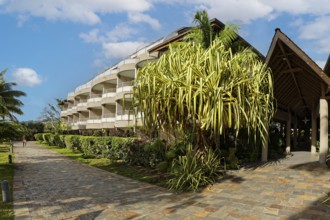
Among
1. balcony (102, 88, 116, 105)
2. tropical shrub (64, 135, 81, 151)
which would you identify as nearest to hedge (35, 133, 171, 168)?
tropical shrub (64, 135, 81, 151)

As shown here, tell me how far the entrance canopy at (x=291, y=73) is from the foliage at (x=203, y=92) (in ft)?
3.64

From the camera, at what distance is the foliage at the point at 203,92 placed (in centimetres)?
863

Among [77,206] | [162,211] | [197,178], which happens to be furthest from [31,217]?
[197,178]

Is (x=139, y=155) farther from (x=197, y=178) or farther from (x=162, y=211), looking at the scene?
(x=162, y=211)

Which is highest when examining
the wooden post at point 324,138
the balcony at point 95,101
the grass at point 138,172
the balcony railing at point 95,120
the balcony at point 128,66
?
the balcony at point 128,66

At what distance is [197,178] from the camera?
8812 millimetres

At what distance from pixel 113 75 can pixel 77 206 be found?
2470 centimetres

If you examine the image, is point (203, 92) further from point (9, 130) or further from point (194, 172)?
point (9, 130)

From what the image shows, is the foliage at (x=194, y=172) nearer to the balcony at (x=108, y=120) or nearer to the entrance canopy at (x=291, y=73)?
the entrance canopy at (x=291, y=73)

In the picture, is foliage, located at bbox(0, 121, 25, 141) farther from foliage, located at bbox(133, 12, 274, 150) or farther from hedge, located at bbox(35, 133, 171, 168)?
foliage, located at bbox(133, 12, 274, 150)

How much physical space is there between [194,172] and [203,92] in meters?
2.53

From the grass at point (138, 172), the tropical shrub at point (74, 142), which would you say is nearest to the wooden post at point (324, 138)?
the grass at point (138, 172)

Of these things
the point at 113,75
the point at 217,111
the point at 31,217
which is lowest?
the point at 31,217

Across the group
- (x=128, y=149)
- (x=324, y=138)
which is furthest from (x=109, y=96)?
(x=324, y=138)
